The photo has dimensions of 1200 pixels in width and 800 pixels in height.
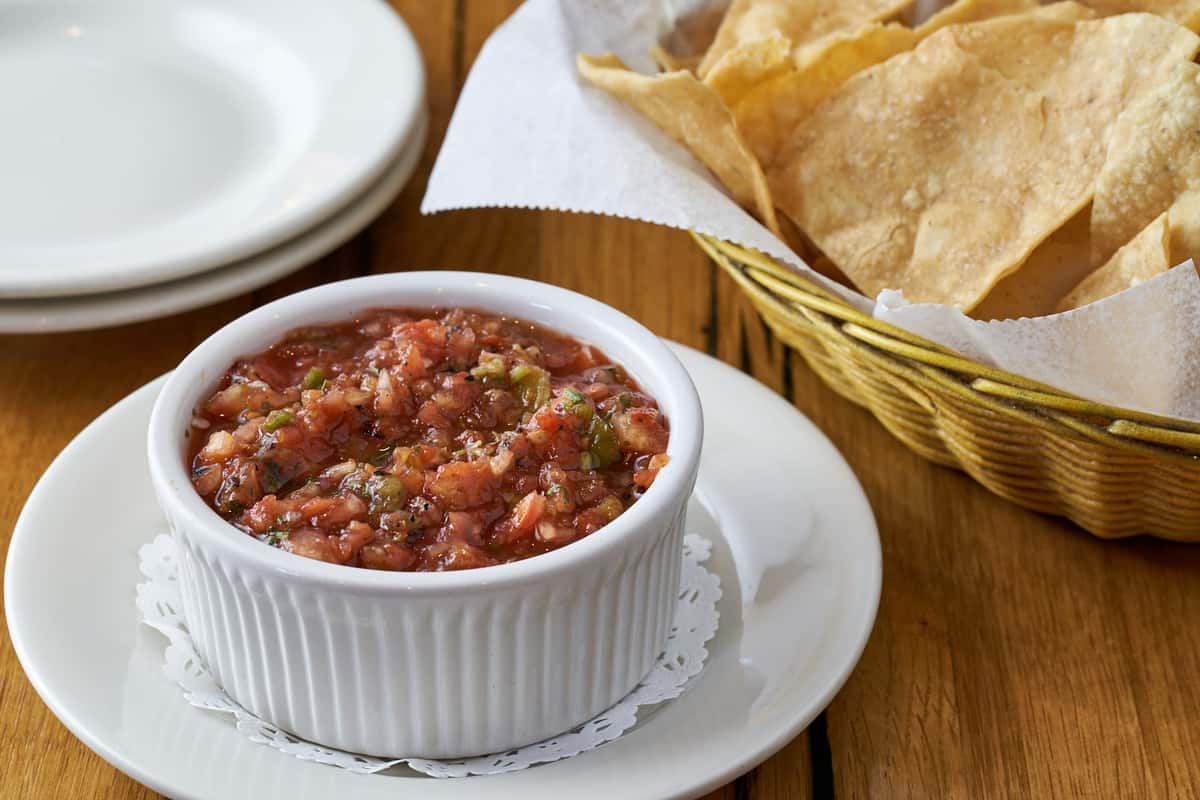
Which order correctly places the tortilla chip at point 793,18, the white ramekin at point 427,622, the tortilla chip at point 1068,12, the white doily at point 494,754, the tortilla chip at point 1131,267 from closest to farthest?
1. the white ramekin at point 427,622
2. the white doily at point 494,754
3. the tortilla chip at point 1131,267
4. the tortilla chip at point 1068,12
5. the tortilla chip at point 793,18

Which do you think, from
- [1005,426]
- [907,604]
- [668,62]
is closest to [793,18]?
[668,62]

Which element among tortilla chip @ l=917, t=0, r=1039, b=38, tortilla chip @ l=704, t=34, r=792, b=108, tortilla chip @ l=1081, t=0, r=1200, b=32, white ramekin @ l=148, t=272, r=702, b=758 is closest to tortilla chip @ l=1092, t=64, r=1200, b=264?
tortilla chip @ l=1081, t=0, r=1200, b=32

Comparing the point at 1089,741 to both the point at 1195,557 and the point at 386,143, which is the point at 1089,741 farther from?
the point at 386,143

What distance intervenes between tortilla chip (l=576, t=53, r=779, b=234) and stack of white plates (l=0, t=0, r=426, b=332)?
466 millimetres

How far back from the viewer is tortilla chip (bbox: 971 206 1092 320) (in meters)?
1.98

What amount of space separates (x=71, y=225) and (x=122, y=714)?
1085mm

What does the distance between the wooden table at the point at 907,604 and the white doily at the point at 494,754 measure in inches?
5.4

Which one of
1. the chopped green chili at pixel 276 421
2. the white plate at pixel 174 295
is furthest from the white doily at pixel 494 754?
the white plate at pixel 174 295

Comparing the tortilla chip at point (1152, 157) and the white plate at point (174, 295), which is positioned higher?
the tortilla chip at point (1152, 157)

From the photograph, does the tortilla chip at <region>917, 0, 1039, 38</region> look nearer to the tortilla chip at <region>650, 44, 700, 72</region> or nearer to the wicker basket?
the tortilla chip at <region>650, 44, 700, 72</region>

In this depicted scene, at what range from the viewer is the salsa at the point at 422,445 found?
1.44 meters

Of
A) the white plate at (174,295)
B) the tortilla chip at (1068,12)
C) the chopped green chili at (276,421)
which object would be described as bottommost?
the white plate at (174,295)

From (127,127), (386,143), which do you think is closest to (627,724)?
(386,143)

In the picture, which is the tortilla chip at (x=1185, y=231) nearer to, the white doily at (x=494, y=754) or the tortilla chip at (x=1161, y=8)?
the tortilla chip at (x=1161, y=8)
